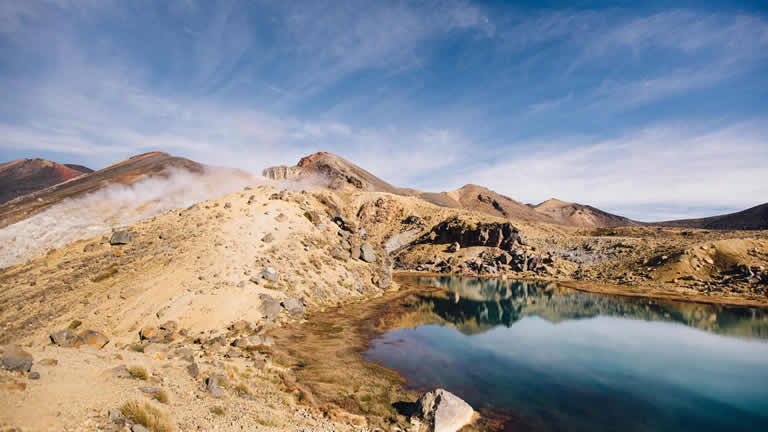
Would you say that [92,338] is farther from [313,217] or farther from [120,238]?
[313,217]

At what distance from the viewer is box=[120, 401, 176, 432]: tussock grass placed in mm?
7953

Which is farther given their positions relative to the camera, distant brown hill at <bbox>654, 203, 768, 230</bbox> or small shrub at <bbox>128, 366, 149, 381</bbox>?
distant brown hill at <bbox>654, 203, 768, 230</bbox>

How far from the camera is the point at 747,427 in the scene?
14.7 meters

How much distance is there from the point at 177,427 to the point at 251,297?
18.9 meters

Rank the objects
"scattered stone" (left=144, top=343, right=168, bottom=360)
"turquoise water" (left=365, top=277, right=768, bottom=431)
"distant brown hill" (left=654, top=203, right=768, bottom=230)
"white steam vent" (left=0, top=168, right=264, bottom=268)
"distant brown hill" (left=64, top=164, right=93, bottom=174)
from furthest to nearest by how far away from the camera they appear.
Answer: "distant brown hill" (left=654, top=203, right=768, bottom=230) < "distant brown hill" (left=64, top=164, right=93, bottom=174) < "white steam vent" (left=0, top=168, right=264, bottom=268) < "turquoise water" (left=365, top=277, right=768, bottom=431) < "scattered stone" (left=144, top=343, right=168, bottom=360)

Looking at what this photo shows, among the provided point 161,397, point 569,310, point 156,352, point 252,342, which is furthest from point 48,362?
point 569,310

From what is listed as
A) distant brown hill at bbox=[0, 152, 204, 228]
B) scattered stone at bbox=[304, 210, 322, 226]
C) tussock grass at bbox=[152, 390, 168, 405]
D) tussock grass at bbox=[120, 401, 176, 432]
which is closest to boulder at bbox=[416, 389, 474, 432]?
tussock grass at bbox=[120, 401, 176, 432]

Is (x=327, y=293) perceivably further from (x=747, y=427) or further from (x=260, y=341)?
(x=747, y=427)

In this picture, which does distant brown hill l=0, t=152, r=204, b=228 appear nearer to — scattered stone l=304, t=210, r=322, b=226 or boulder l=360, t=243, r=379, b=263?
scattered stone l=304, t=210, r=322, b=226

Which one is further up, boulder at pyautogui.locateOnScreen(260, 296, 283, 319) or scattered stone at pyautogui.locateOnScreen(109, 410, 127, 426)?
scattered stone at pyautogui.locateOnScreen(109, 410, 127, 426)

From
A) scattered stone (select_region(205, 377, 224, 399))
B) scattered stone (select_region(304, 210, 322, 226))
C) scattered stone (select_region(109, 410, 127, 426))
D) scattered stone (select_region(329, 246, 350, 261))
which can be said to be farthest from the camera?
scattered stone (select_region(304, 210, 322, 226))

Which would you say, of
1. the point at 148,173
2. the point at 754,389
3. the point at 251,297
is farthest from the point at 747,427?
the point at 148,173

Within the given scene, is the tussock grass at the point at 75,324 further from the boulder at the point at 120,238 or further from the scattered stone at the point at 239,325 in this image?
the boulder at the point at 120,238

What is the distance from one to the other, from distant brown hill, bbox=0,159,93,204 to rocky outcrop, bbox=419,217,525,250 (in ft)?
406
